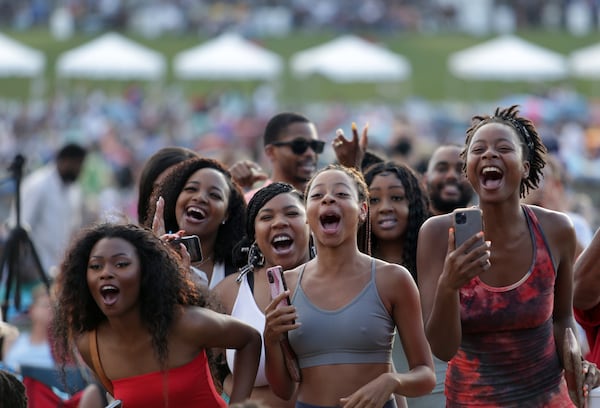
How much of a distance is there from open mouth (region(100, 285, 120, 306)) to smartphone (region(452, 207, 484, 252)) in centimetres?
135

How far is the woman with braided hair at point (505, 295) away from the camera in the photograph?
4.40 m

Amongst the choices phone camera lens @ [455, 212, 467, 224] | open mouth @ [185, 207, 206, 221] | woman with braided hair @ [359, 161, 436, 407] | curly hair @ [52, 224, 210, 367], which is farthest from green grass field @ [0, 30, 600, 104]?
phone camera lens @ [455, 212, 467, 224]

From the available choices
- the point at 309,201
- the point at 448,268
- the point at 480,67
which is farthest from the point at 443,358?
Answer: the point at 480,67

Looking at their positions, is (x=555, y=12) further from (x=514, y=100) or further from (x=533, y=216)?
(x=533, y=216)

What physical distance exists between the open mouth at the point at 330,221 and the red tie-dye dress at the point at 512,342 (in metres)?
0.54

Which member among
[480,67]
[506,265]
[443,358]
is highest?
[480,67]

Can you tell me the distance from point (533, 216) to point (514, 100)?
76.2ft

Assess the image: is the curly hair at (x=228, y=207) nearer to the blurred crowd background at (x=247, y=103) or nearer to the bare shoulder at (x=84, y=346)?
the bare shoulder at (x=84, y=346)

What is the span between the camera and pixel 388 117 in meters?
28.0

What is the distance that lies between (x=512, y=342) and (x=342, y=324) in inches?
24.0

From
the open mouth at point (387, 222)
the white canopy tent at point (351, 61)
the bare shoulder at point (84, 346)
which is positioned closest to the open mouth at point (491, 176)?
the open mouth at point (387, 222)

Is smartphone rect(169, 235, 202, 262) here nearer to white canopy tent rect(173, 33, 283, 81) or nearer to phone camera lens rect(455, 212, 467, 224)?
phone camera lens rect(455, 212, 467, 224)

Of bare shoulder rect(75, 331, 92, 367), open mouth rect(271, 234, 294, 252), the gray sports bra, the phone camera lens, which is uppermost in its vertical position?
the phone camera lens

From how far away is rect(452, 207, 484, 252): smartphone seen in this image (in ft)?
13.7
